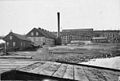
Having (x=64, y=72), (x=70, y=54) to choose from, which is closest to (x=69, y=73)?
(x=64, y=72)

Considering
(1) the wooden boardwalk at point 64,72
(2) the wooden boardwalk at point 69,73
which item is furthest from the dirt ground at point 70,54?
(2) the wooden boardwalk at point 69,73

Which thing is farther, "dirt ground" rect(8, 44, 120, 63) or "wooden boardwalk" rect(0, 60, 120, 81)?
"dirt ground" rect(8, 44, 120, 63)

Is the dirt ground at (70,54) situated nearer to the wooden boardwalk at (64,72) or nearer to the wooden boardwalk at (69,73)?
the wooden boardwalk at (64,72)

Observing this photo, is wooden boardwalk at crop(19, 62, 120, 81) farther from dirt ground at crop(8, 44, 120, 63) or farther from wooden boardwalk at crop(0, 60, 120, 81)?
dirt ground at crop(8, 44, 120, 63)

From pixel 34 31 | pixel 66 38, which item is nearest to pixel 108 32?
pixel 66 38

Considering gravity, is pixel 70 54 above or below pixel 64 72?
below

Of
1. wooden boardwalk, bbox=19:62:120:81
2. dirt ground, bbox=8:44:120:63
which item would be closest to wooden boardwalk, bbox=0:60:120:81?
wooden boardwalk, bbox=19:62:120:81

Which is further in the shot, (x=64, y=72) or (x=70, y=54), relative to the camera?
(x=70, y=54)

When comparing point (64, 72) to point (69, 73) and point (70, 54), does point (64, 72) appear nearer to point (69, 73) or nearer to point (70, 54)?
point (69, 73)

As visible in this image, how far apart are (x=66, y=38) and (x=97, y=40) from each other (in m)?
19.2

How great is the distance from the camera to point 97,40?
81312mm

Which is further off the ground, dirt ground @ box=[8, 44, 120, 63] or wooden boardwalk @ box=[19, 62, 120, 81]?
wooden boardwalk @ box=[19, 62, 120, 81]

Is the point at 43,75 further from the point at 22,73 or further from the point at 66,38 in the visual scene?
the point at 66,38

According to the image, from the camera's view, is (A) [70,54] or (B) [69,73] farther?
(A) [70,54]
